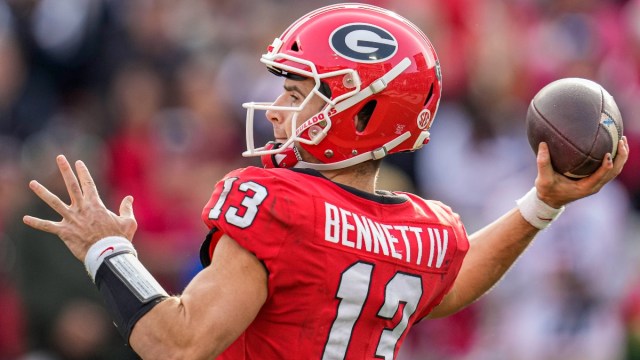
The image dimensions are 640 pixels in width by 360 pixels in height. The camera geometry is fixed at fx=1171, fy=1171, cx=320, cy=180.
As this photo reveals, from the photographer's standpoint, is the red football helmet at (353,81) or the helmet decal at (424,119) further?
the helmet decal at (424,119)

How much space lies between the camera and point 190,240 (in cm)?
820

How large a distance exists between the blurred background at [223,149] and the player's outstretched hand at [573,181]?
381 centimetres

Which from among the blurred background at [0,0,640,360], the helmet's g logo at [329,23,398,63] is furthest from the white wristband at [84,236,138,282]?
the blurred background at [0,0,640,360]

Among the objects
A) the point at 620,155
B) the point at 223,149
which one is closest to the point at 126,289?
the point at 620,155

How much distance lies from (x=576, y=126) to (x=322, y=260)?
3.63ft

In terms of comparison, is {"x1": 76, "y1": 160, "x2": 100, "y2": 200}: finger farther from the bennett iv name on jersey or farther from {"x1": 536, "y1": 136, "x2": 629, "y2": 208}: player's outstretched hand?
{"x1": 536, "y1": 136, "x2": 629, "y2": 208}: player's outstretched hand

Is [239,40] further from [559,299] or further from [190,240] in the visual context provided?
[559,299]

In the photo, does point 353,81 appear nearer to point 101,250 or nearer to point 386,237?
point 386,237

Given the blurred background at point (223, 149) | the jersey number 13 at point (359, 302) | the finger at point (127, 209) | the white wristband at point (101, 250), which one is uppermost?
the finger at point (127, 209)

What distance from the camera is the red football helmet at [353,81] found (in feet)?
13.1

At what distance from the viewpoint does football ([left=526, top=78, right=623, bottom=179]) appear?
416 centimetres

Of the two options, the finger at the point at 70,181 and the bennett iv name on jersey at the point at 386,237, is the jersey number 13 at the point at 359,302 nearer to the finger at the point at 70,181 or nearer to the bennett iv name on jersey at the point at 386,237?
the bennett iv name on jersey at the point at 386,237

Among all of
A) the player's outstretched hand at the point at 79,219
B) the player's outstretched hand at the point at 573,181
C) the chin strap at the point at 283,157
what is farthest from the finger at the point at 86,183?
the player's outstretched hand at the point at 573,181

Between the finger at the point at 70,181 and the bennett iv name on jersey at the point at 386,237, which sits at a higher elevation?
the finger at the point at 70,181
